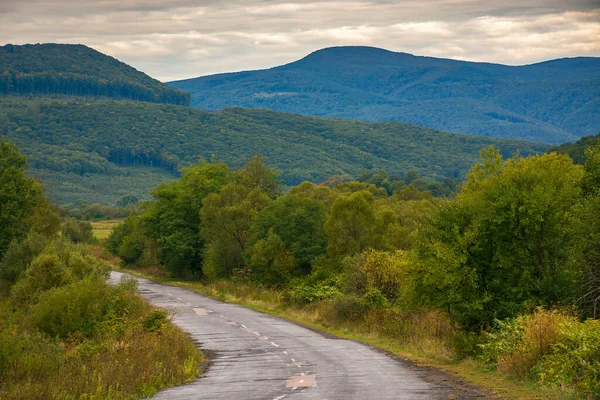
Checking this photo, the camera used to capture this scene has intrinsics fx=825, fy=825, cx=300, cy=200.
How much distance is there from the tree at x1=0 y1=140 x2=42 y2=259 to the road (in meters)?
20.3

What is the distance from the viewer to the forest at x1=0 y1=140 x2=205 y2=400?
21.5 m

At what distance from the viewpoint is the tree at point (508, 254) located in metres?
27.8

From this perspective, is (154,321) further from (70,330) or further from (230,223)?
(230,223)

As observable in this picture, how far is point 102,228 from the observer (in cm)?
15588

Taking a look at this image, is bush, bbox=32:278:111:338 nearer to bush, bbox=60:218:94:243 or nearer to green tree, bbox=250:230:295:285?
green tree, bbox=250:230:295:285

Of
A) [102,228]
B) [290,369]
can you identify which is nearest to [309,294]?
[290,369]

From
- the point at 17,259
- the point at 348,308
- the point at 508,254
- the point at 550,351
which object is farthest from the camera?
the point at 17,259

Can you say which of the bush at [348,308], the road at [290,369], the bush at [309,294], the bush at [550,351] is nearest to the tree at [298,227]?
the bush at [309,294]

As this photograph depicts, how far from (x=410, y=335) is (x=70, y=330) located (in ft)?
43.9

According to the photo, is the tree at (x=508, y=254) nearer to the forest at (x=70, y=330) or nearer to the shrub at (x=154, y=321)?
the forest at (x=70, y=330)

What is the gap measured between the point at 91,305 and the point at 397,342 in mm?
12371

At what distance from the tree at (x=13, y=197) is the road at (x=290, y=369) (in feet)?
66.6

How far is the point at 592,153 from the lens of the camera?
3303 centimetres

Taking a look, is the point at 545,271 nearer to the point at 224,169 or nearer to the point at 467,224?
the point at 467,224
